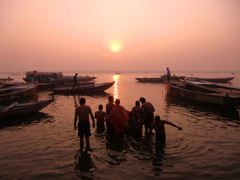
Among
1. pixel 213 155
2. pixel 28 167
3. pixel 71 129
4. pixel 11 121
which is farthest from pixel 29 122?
pixel 213 155

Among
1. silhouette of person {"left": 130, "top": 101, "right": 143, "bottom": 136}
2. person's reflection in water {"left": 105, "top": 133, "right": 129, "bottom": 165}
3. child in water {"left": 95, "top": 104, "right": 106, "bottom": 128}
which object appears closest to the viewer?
person's reflection in water {"left": 105, "top": 133, "right": 129, "bottom": 165}

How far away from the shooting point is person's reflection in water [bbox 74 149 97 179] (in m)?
6.03

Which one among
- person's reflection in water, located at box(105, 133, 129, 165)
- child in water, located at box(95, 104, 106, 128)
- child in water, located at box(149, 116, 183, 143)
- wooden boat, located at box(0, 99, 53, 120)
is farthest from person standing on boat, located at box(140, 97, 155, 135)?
wooden boat, located at box(0, 99, 53, 120)

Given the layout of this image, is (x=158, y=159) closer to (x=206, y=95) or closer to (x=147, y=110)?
(x=147, y=110)

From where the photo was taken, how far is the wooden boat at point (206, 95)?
51.3 ft

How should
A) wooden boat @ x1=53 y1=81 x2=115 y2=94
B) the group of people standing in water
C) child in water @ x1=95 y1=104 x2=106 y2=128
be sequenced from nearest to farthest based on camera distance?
1. the group of people standing in water
2. child in water @ x1=95 y1=104 x2=106 y2=128
3. wooden boat @ x1=53 y1=81 x2=115 y2=94

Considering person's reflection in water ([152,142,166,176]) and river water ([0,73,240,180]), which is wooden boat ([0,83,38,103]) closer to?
river water ([0,73,240,180])

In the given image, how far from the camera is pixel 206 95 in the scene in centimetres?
1775

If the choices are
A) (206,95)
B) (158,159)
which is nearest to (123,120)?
(158,159)

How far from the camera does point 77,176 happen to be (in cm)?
592

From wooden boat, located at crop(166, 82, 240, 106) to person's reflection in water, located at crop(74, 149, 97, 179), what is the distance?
41.8ft

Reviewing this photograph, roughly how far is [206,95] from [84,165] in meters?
14.4

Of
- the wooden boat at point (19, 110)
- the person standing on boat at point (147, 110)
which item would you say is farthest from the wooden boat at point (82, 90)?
the person standing on boat at point (147, 110)

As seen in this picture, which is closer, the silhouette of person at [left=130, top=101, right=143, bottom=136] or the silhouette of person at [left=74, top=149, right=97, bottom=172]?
the silhouette of person at [left=74, top=149, right=97, bottom=172]
